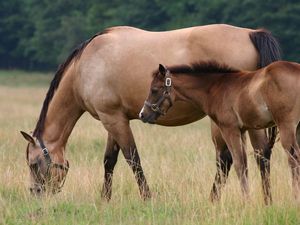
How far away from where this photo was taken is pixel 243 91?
23.9 ft

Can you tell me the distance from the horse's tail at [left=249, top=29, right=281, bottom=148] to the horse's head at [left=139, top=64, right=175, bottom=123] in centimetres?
103

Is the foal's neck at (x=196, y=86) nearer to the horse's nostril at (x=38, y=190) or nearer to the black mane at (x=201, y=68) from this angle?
the black mane at (x=201, y=68)

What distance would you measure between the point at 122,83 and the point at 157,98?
2.46ft

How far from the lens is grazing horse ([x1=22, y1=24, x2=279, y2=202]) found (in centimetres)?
804

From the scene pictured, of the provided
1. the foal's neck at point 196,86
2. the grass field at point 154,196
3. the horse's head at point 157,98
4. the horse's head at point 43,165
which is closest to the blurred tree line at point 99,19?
the grass field at point 154,196

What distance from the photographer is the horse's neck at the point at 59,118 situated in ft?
29.2

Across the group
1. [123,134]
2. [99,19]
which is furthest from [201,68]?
[99,19]

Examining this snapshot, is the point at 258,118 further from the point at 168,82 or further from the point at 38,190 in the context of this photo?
the point at 38,190

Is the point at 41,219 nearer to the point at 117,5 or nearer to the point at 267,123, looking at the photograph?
the point at 267,123

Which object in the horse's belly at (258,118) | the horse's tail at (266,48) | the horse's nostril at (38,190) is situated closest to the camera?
the horse's belly at (258,118)

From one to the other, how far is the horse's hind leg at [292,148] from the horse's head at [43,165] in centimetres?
289

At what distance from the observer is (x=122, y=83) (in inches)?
327

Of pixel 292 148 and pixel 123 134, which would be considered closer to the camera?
pixel 292 148

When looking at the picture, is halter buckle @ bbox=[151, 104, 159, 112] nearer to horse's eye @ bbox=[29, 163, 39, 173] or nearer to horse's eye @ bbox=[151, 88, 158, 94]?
horse's eye @ bbox=[151, 88, 158, 94]
